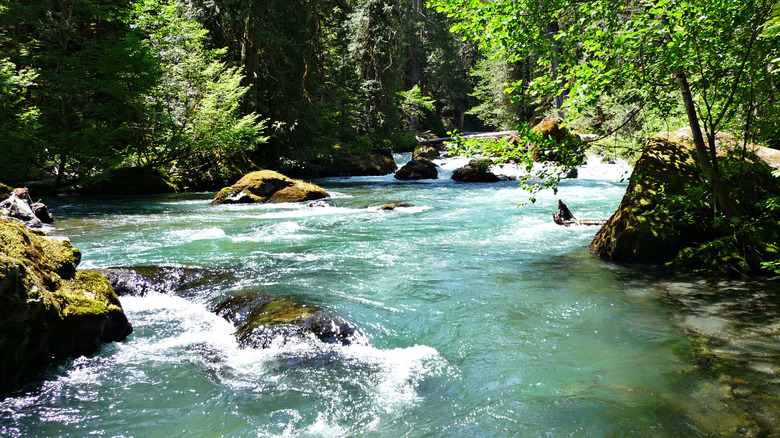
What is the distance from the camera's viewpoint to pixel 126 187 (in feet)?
54.8

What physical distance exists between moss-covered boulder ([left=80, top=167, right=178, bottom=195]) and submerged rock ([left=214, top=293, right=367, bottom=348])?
14.2 metres

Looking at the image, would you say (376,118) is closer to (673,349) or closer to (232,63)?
(232,63)

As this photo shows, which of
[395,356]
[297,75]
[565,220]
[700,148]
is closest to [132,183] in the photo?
[297,75]

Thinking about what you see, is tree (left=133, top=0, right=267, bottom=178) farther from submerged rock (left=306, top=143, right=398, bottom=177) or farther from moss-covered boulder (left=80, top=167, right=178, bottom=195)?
submerged rock (left=306, top=143, right=398, bottom=177)

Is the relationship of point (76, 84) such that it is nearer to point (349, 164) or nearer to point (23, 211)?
point (23, 211)

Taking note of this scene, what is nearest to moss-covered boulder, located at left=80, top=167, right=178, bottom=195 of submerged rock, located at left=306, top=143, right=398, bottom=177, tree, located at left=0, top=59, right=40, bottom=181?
tree, located at left=0, top=59, right=40, bottom=181

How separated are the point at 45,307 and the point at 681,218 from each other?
7.55m

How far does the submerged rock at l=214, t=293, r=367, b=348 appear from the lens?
13.8ft

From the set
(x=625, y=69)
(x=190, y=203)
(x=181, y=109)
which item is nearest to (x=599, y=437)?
(x=625, y=69)

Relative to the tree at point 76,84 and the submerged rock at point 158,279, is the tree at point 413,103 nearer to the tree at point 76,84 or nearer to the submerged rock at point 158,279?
the tree at point 76,84

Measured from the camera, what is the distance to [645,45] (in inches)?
173

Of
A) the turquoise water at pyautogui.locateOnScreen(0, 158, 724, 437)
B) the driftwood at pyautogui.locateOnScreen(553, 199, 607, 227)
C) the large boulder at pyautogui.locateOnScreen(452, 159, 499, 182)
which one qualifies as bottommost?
the turquoise water at pyautogui.locateOnScreen(0, 158, 724, 437)

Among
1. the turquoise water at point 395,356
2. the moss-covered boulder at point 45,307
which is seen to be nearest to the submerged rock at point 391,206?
the turquoise water at point 395,356

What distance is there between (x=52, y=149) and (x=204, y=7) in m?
9.55
